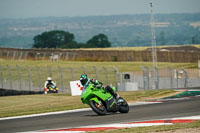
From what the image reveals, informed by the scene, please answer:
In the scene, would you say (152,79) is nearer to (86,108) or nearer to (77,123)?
(86,108)

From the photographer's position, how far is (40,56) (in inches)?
3029

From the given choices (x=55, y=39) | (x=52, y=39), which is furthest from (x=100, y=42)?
(x=55, y=39)

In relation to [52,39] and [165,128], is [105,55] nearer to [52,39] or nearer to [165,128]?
[165,128]

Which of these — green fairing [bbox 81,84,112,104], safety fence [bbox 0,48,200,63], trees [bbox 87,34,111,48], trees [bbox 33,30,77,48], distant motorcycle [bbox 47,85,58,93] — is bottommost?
distant motorcycle [bbox 47,85,58,93]

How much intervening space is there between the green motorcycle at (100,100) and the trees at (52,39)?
454 feet

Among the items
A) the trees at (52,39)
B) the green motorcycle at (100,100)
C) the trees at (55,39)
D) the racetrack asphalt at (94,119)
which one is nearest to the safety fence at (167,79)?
the racetrack asphalt at (94,119)

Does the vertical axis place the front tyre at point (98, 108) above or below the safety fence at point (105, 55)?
below

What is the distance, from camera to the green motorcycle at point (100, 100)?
571 inches

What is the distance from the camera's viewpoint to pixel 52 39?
15950 cm

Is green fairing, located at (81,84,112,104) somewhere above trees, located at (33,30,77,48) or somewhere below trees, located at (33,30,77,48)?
below

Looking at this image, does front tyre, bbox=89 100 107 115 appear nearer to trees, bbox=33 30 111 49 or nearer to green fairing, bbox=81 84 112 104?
green fairing, bbox=81 84 112 104

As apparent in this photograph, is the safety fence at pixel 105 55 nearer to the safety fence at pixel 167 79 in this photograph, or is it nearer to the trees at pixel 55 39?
the safety fence at pixel 167 79

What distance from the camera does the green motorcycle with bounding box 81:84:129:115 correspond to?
1450 centimetres

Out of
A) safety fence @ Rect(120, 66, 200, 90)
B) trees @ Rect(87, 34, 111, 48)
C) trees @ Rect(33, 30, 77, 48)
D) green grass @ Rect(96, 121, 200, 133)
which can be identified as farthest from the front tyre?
trees @ Rect(33, 30, 77, 48)
